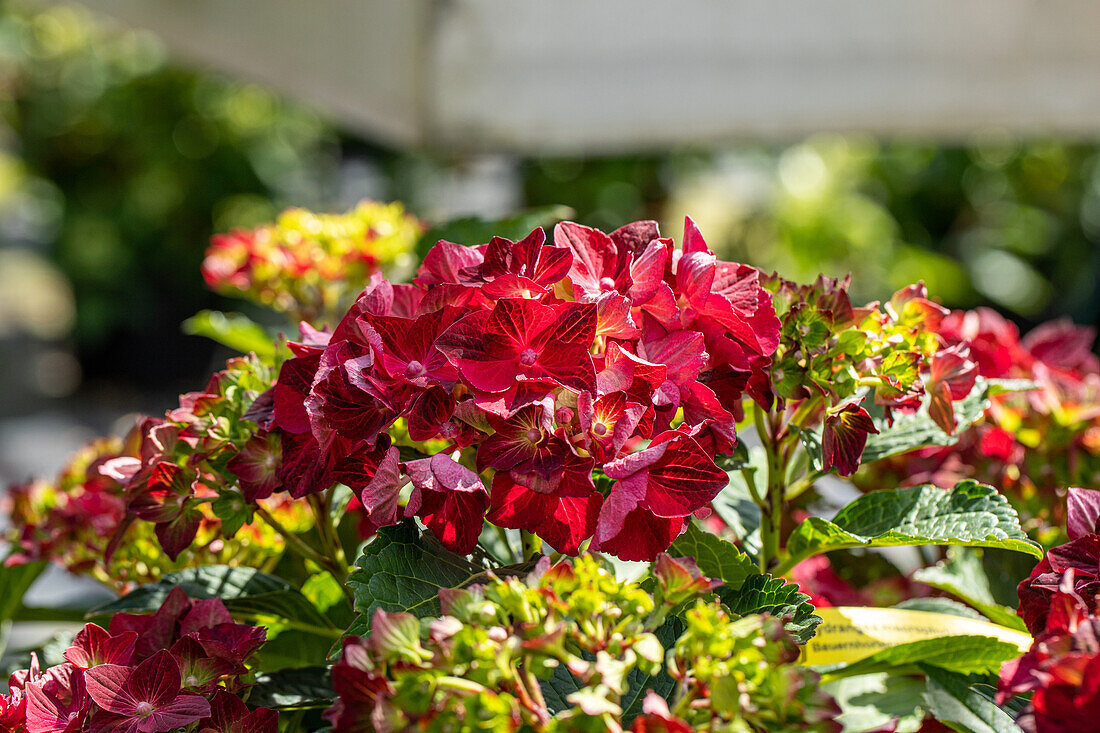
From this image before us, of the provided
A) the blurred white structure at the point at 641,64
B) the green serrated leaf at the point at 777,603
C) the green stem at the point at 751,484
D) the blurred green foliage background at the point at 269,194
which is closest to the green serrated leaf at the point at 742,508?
the green stem at the point at 751,484

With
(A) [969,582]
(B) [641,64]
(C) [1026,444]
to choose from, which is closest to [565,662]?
(A) [969,582]

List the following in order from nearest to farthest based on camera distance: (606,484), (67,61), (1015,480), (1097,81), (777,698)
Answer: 1. (777,698)
2. (606,484)
3. (1015,480)
4. (1097,81)
5. (67,61)

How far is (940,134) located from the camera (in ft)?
3.75

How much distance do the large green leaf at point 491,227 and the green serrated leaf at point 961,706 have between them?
31cm

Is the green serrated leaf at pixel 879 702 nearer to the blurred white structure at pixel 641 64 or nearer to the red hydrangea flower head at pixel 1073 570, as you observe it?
the red hydrangea flower head at pixel 1073 570

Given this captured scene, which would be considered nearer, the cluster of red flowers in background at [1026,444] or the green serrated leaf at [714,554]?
the green serrated leaf at [714,554]

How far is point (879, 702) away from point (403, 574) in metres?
0.29

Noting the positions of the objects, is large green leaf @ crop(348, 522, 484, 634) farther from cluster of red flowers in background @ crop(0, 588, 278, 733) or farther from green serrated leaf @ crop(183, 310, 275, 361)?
green serrated leaf @ crop(183, 310, 275, 361)

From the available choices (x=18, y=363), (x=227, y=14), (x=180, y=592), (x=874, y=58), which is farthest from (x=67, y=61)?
(x=180, y=592)

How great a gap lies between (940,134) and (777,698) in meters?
1.05

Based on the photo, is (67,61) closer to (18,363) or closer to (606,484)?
(18,363)

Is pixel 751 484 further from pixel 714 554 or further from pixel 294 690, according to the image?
pixel 294 690

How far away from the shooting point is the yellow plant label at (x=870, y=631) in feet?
1.42

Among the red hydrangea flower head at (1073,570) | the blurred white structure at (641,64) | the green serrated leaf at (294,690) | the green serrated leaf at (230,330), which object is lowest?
the green serrated leaf at (294,690)
